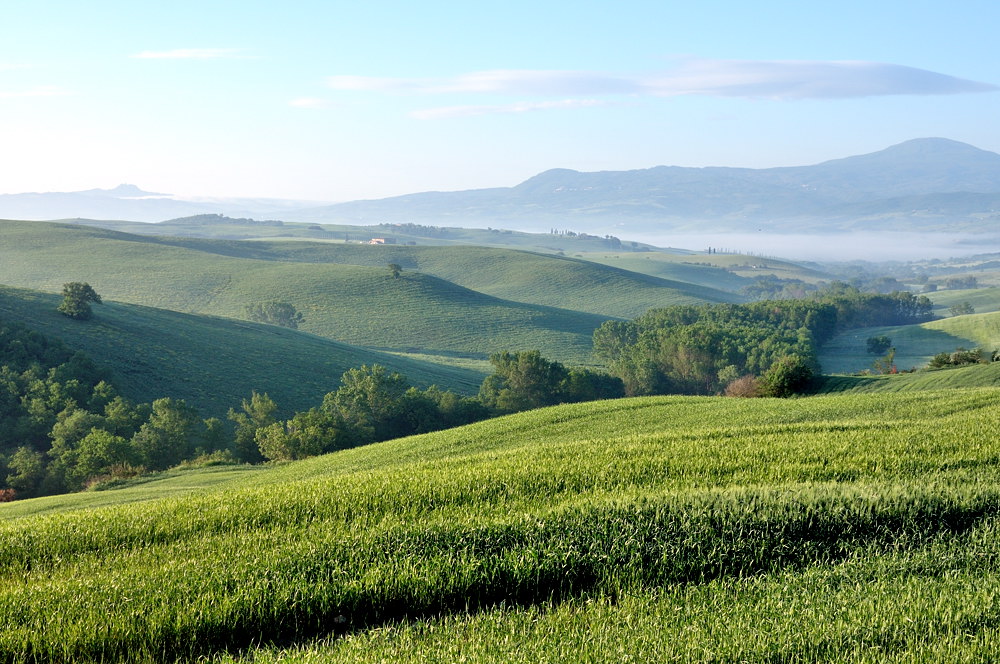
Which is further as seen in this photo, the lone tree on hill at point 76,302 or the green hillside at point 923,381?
the lone tree on hill at point 76,302

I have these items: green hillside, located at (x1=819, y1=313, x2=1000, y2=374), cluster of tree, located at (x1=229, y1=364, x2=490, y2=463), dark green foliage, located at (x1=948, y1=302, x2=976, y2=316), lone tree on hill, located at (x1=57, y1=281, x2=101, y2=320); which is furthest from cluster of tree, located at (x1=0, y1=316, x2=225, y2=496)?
dark green foliage, located at (x1=948, y1=302, x2=976, y2=316)

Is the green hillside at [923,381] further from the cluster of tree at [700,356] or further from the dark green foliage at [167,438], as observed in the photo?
the cluster of tree at [700,356]

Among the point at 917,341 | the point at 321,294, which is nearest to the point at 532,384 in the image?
the point at 917,341

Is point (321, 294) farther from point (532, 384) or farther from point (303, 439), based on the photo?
point (303, 439)

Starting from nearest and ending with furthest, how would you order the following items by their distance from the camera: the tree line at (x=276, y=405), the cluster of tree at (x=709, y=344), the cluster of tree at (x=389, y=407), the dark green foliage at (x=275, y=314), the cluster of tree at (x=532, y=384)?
the tree line at (x=276, y=405) < the cluster of tree at (x=389, y=407) < the cluster of tree at (x=532, y=384) < the cluster of tree at (x=709, y=344) < the dark green foliage at (x=275, y=314)

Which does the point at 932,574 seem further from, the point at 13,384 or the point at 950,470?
the point at 13,384

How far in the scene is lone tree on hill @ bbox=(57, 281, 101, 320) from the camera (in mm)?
91500

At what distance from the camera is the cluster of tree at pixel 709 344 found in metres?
101

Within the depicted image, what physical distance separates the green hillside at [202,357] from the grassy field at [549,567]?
228 feet

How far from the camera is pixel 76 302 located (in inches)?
3642

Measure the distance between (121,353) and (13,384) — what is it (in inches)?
707

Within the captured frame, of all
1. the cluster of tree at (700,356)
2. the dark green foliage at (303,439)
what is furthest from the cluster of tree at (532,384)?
the dark green foliage at (303,439)

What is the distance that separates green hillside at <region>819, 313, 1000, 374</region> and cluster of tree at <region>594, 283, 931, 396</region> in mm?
4480

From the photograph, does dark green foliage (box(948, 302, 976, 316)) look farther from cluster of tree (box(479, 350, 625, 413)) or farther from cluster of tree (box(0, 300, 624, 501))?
cluster of tree (box(0, 300, 624, 501))
